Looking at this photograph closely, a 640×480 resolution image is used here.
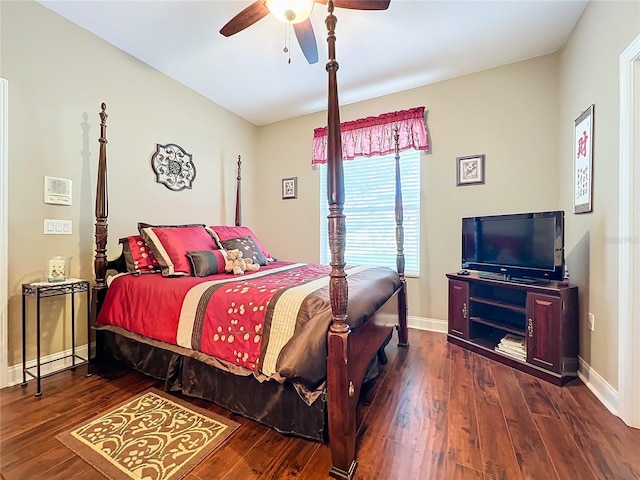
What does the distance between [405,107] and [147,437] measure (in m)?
3.75

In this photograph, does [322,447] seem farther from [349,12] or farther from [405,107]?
[405,107]

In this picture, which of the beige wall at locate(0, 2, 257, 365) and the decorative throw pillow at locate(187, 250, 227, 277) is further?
the decorative throw pillow at locate(187, 250, 227, 277)

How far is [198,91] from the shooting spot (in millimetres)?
3434

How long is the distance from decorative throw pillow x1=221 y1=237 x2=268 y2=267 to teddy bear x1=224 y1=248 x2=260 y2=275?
151 millimetres

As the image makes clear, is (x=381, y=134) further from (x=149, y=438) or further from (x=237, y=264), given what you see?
(x=149, y=438)

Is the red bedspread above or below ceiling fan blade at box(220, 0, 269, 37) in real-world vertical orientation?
below

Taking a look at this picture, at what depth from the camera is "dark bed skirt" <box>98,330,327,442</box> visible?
1.50m

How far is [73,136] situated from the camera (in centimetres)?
235

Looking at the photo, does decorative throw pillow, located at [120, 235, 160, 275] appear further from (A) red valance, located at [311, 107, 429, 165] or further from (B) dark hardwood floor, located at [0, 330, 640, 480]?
(A) red valance, located at [311, 107, 429, 165]

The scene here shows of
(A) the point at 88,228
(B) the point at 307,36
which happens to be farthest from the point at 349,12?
(A) the point at 88,228

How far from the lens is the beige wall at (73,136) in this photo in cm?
204

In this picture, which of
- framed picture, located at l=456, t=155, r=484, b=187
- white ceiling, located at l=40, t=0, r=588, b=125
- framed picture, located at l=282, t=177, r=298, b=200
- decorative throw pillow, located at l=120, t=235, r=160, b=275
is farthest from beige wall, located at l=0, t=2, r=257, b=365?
framed picture, located at l=456, t=155, r=484, b=187

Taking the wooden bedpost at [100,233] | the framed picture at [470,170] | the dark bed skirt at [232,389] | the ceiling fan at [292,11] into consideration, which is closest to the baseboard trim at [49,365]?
the wooden bedpost at [100,233]

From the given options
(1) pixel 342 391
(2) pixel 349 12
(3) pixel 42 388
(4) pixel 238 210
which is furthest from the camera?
(4) pixel 238 210
